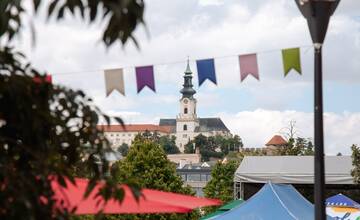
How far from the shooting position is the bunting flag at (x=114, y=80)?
6133 mm

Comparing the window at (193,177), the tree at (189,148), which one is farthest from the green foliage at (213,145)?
the window at (193,177)

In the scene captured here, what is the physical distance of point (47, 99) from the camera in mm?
3109

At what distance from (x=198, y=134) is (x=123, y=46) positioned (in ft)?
566

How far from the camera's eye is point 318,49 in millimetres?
5402

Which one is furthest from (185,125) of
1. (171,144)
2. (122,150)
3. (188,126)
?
(122,150)

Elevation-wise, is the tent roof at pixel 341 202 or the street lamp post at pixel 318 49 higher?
the street lamp post at pixel 318 49

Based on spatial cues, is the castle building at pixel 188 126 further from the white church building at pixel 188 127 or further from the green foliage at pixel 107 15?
the green foliage at pixel 107 15

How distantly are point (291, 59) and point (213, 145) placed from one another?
513ft

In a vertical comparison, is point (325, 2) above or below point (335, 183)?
above

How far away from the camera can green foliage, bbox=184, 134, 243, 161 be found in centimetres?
15600

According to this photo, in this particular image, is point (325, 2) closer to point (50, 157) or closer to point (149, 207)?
point (149, 207)

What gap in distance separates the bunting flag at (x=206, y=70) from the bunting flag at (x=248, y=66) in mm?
328

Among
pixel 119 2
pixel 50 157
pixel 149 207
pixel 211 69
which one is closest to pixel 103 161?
pixel 50 157

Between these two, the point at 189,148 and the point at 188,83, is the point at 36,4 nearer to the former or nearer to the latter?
the point at 188,83
